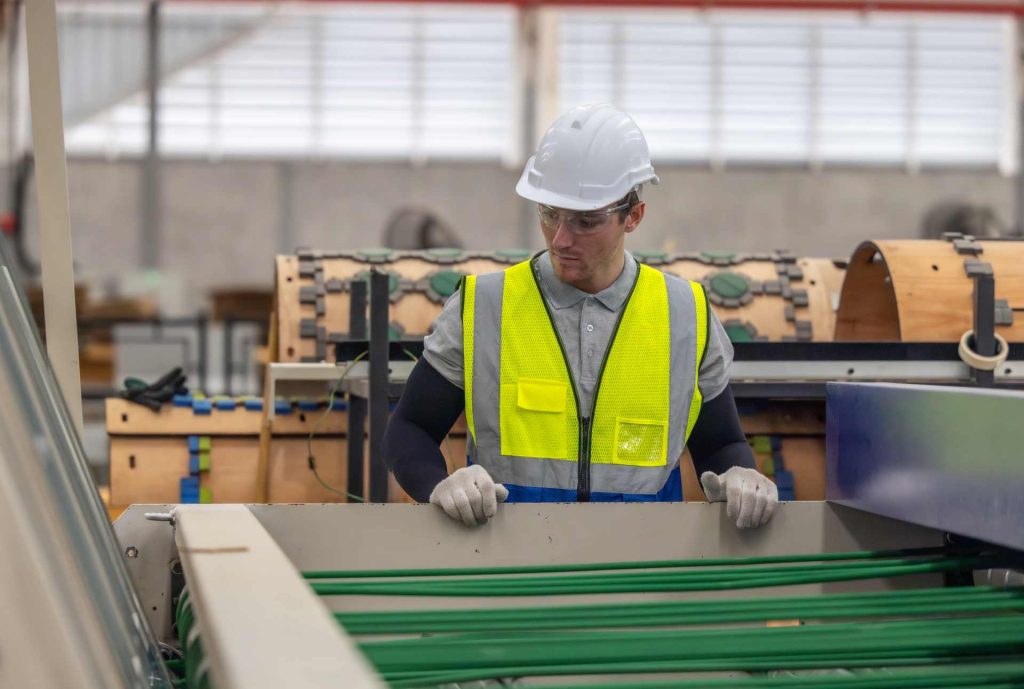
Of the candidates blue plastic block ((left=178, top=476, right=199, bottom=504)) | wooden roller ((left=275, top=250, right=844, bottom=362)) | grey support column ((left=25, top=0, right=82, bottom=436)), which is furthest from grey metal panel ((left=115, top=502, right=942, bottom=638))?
wooden roller ((left=275, top=250, right=844, bottom=362))

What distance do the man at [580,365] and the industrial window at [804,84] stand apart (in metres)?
10.5

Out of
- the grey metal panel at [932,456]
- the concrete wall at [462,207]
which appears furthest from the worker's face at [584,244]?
the concrete wall at [462,207]

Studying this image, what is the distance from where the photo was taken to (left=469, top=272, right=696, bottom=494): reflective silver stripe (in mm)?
2113

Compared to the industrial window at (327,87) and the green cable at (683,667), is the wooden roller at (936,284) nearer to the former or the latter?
the green cable at (683,667)

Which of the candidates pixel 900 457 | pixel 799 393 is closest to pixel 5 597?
pixel 900 457

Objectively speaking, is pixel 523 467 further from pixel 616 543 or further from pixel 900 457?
pixel 900 457

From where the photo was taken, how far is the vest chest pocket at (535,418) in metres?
2.11

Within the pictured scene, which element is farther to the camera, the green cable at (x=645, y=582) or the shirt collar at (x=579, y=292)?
the shirt collar at (x=579, y=292)

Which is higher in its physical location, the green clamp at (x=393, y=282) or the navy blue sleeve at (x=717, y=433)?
the green clamp at (x=393, y=282)

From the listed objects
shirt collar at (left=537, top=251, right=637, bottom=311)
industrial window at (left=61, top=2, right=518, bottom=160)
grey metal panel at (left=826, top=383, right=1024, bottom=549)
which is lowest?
grey metal panel at (left=826, top=383, right=1024, bottom=549)

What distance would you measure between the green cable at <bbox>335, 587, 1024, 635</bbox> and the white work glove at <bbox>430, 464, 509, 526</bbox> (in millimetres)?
203

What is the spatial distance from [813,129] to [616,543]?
1182 centimetres

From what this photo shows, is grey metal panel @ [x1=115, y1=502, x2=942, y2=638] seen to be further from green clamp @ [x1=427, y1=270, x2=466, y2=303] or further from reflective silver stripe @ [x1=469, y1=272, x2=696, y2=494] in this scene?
green clamp @ [x1=427, y1=270, x2=466, y2=303]

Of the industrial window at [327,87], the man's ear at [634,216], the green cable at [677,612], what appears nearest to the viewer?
the green cable at [677,612]
